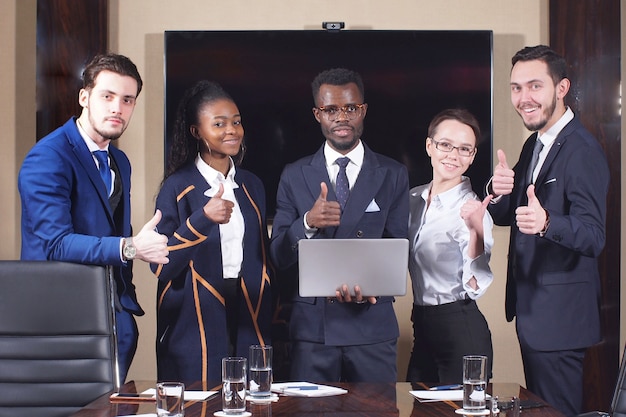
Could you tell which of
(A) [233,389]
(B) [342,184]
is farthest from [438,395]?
(B) [342,184]

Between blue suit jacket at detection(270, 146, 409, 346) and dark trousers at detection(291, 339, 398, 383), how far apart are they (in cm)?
4

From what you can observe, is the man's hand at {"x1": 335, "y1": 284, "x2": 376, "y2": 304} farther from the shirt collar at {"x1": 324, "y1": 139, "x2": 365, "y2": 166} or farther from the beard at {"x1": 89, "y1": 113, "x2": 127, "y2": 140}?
the beard at {"x1": 89, "y1": 113, "x2": 127, "y2": 140}

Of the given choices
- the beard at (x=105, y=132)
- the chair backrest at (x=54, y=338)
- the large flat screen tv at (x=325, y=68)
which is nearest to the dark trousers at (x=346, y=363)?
the large flat screen tv at (x=325, y=68)

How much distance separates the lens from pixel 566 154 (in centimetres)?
457

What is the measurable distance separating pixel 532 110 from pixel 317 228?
130 centimetres

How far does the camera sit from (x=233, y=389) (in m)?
2.45

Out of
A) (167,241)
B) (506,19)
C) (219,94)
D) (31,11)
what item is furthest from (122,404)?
(506,19)

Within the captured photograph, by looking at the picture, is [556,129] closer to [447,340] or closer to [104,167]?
[447,340]

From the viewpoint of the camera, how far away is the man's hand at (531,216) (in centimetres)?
449

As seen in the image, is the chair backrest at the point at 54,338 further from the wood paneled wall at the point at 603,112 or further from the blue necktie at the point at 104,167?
the wood paneled wall at the point at 603,112

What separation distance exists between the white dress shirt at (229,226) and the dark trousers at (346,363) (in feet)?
1.81

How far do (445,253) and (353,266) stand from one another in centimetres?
57

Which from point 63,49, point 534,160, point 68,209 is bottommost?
point 68,209

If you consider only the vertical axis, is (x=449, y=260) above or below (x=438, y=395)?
above
